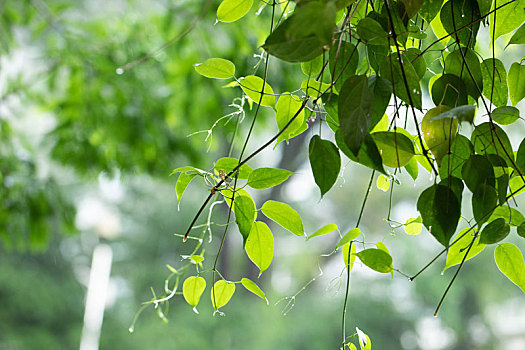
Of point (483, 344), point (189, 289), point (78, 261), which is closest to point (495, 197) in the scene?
point (189, 289)

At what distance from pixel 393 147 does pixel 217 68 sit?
92 mm

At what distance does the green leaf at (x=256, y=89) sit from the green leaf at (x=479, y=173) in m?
0.10

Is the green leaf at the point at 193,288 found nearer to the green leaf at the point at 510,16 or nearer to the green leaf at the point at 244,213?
the green leaf at the point at 244,213

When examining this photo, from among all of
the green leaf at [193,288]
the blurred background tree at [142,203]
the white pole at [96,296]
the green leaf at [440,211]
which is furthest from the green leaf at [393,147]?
the white pole at [96,296]

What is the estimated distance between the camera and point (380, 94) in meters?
0.20

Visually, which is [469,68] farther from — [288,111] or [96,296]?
[96,296]

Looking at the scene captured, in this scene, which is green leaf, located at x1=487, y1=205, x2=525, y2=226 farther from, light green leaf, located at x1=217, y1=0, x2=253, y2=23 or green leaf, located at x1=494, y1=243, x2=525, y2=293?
light green leaf, located at x1=217, y1=0, x2=253, y2=23

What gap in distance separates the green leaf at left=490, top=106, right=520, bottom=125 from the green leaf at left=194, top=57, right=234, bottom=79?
116 millimetres

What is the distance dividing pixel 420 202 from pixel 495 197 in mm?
30

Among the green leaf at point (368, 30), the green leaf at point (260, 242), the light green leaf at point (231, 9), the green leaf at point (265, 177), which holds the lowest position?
the green leaf at point (260, 242)

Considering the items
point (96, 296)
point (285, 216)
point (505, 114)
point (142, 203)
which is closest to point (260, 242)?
point (285, 216)

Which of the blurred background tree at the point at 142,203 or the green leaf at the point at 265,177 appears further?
the blurred background tree at the point at 142,203

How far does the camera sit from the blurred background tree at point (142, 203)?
123cm

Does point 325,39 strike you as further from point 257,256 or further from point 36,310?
point 36,310
